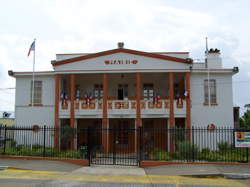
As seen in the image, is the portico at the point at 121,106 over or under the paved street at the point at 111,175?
over

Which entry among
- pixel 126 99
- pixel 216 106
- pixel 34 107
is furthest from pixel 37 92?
pixel 216 106

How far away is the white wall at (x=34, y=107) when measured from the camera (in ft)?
76.1

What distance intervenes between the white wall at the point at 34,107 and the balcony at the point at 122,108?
1543 millimetres

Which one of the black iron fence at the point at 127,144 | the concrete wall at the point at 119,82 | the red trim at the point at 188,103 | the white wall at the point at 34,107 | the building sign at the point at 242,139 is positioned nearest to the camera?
the building sign at the point at 242,139

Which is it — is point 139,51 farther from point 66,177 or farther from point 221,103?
point 66,177

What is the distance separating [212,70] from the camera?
22250 mm

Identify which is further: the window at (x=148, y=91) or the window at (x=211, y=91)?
the window at (x=148, y=91)

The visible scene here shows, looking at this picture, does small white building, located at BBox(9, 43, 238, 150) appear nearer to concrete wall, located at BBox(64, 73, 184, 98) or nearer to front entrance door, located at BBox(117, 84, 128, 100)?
concrete wall, located at BBox(64, 73, 184, 98)

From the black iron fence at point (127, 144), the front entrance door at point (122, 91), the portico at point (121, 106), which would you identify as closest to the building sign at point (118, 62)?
the portico at point (121, 106)

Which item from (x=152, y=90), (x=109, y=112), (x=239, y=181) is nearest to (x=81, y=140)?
(x=109, y=112)

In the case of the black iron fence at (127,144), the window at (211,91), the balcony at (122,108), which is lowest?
the black iron fence at (127,144)

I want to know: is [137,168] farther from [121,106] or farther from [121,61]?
[121,61]

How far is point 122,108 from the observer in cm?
2203

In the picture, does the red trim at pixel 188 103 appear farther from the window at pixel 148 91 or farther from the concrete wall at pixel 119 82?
the window at pixel 148 91
